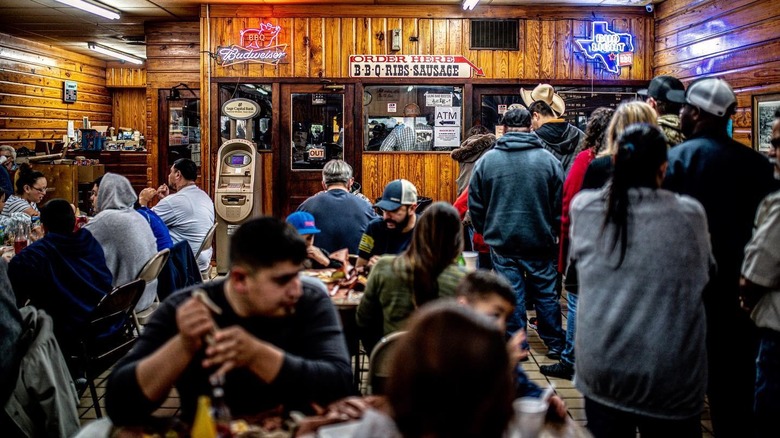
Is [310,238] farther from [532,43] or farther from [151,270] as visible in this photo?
[532,43]

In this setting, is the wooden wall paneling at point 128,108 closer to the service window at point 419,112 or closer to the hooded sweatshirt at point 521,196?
the service window at point 419,112

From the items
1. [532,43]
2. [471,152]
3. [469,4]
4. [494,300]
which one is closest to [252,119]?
[469,4]

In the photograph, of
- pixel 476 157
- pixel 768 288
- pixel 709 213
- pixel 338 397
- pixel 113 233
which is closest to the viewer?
pixel 338 397

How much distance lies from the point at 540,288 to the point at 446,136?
163 inches

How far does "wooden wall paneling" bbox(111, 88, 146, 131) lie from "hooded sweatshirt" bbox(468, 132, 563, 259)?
12.4 metres

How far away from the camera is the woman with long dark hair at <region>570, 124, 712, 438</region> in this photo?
2170 millimetres

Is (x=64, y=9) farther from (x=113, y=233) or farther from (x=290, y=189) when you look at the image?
(x=113, y=233)

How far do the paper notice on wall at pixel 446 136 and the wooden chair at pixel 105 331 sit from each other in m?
5.11

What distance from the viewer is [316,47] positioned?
8477 millimetres

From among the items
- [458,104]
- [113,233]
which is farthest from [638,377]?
[458,104]

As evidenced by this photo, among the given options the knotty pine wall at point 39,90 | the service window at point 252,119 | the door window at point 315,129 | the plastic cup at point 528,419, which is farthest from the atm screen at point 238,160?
the plastic cup at point 528,419

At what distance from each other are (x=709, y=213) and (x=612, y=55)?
20.1 ft

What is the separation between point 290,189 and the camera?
868 centimetres

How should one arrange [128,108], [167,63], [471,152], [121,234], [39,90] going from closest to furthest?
[121,234]
[471,152]
[167,63]
[39,90]
[128,108]
